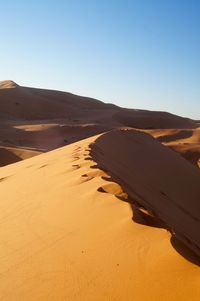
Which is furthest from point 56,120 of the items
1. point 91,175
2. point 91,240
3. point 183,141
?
point 91,240

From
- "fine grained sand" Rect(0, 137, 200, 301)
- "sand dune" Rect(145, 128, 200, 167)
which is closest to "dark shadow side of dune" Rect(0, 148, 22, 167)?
"sand dune" Rect(145, 128, 200, 167)

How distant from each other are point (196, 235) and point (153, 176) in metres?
3.71

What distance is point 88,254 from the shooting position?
2.75 m

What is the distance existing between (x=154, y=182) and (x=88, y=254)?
17.6ft

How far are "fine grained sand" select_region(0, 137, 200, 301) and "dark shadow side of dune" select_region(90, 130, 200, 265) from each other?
165 mm

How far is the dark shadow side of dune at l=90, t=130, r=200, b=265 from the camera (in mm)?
4012

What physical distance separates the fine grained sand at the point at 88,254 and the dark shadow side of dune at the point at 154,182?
0.54ft

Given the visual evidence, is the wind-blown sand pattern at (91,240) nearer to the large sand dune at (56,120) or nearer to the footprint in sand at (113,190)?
the footprint in sand at (113,190)

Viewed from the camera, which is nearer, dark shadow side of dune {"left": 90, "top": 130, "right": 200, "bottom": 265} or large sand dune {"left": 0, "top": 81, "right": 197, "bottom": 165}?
dark shadow side of dune {"left": 90, "top": 130, "right": 200, "bottom": 265}

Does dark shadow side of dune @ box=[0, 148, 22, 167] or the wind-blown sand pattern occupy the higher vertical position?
the wind-blown sand pattern

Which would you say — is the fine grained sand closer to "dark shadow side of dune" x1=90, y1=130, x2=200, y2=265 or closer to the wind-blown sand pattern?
the wind-blown sand pattern

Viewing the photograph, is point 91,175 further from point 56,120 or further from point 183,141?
point 56,120

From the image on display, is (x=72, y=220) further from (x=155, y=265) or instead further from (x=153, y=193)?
(x=153, y=193)

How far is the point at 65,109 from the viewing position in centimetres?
4228
